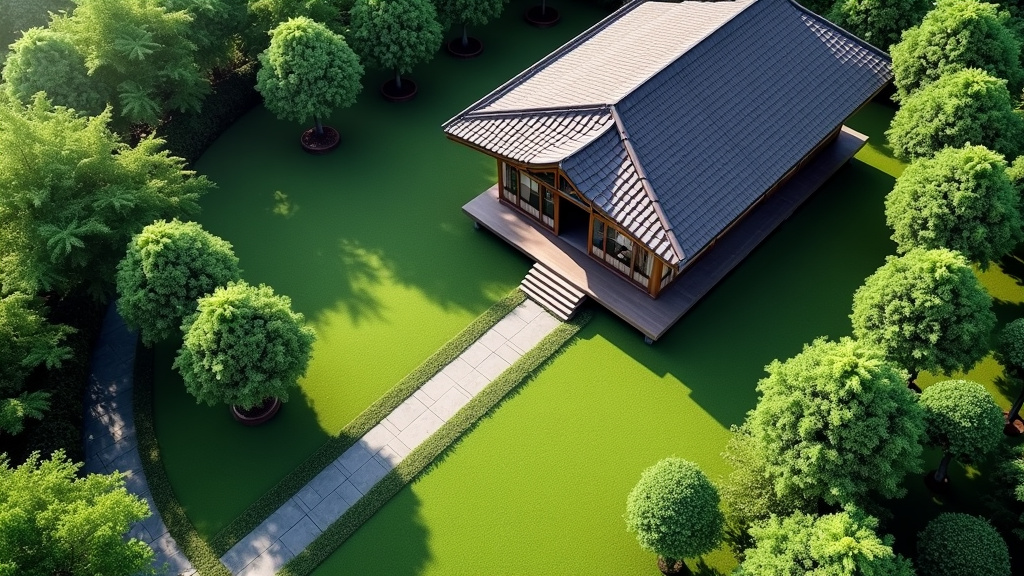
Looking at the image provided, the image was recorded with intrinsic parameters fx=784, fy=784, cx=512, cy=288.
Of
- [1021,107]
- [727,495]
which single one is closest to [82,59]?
[727,495]

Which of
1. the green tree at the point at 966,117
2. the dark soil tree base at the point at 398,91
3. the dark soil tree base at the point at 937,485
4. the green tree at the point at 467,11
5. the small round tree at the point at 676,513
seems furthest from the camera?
the dark soil tree base at the point at 398,91

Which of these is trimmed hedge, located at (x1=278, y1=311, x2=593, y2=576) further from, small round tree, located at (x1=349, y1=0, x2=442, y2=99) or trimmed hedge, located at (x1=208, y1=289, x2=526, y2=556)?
small round tree, located at (x1=349, y1=0, x2=442, y2=99)

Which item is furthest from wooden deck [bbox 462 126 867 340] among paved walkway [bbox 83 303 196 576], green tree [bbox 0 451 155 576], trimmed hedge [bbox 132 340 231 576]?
green tree [bbox 0 451 155 576]

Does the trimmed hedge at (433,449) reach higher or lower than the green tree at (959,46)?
lower

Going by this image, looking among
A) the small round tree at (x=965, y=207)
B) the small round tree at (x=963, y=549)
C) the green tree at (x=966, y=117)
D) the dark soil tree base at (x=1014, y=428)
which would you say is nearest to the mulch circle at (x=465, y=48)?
the green tree at (x=966, y=117)

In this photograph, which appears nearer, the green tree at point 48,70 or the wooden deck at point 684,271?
the wooden deck at point 684,271

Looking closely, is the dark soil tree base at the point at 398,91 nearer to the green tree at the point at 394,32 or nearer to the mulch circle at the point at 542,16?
the green tree at the point at 394,32
